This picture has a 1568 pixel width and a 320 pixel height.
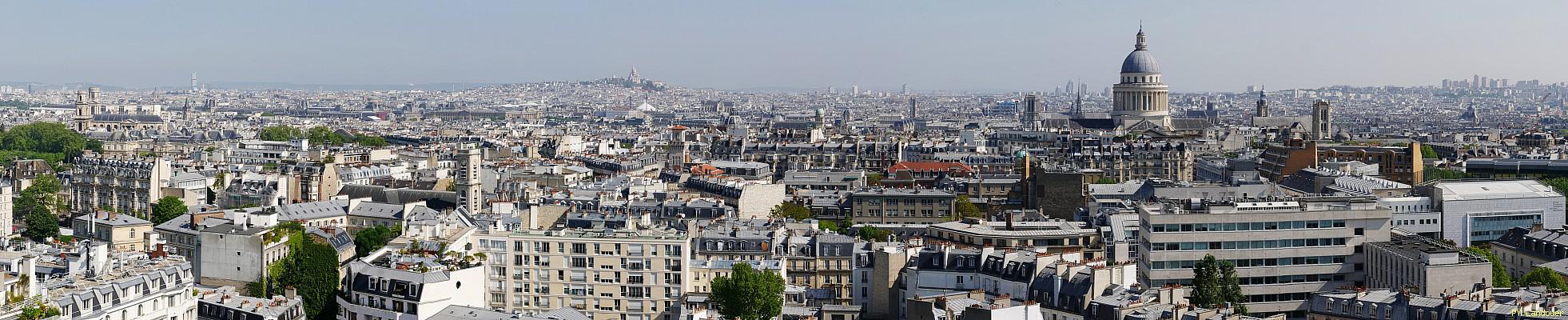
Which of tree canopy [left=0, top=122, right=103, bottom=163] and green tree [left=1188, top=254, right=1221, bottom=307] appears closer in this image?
green tree [left=1188, top=254, right=1221, bottom=307]

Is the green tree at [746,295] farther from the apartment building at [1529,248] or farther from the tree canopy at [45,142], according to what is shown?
the tree canopy at [45,142]

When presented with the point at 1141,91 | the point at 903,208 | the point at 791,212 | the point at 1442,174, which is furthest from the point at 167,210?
the point at 1141,91

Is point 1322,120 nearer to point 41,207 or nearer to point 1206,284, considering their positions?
point 41,207

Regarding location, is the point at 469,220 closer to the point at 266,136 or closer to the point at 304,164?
the point at 304,164

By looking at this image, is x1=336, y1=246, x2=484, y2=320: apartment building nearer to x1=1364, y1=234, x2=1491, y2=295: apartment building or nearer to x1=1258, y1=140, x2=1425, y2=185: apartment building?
x1=1364, y1=234, x2=1491, y2=295: apartment building

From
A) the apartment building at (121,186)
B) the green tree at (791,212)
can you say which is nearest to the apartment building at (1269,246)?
the green tree at (791,212)

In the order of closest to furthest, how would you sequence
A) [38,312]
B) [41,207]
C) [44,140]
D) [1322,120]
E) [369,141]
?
[38,312]
[41,207]
[44,140]
[369,141]
[1322,120]

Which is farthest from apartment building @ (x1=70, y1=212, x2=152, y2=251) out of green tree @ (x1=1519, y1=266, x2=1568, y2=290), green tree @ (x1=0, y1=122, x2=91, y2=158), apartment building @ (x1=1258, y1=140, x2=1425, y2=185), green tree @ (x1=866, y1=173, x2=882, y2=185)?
green tree @ (x1=0, y1=122, x2=91, y2=158)

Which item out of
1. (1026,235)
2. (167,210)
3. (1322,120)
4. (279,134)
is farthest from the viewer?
(1322,120)
